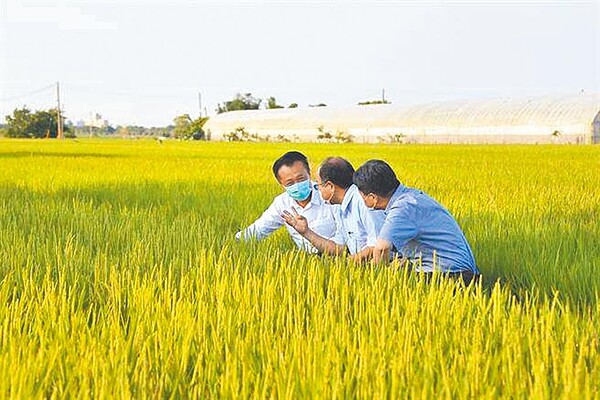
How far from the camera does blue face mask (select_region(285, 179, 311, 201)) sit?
332 centimetres

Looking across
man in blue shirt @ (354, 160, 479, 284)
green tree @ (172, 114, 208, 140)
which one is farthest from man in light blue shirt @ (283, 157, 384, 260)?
green tree @ (172, 114, 208, 140)

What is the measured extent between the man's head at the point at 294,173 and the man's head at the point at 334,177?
67 mm

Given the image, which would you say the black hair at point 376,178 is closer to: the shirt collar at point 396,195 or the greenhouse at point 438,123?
the shirt collar at point 396,195

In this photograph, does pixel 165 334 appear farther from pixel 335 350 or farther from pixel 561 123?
pixel 561 123

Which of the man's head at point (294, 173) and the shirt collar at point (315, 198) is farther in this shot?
the shirt collar at point (315, 198)

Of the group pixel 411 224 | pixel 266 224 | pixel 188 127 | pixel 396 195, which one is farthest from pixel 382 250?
pixel 188 127

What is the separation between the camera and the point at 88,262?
298cm

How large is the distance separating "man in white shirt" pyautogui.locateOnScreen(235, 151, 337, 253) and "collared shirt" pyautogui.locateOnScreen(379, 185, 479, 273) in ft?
1.63

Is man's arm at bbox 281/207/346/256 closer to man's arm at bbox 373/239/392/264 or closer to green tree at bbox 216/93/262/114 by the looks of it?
man's arm at bbox 373/239/392/264

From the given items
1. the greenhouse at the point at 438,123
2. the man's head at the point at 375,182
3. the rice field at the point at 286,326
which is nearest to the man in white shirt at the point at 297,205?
the rice field at the point at 286,326

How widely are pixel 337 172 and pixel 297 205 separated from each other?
0.94ft

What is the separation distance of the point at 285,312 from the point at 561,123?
26575mm

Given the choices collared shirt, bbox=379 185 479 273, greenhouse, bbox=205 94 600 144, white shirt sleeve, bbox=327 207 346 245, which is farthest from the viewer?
greenhouse, bbox=205 94 600 144

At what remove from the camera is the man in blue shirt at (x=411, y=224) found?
9.16 ft
